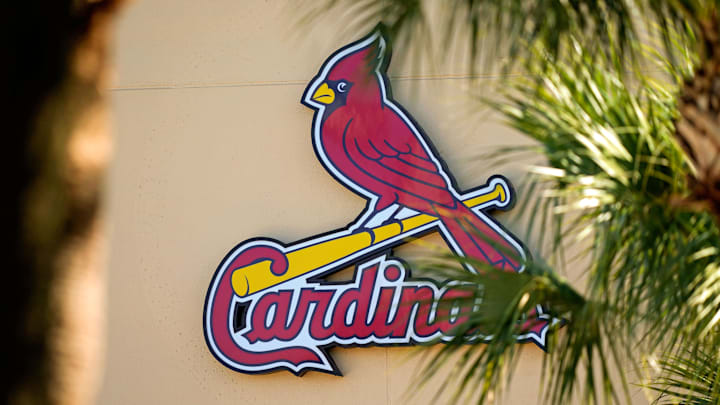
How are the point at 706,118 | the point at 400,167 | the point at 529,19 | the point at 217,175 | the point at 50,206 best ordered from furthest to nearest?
the point at 217,175
the point at 400,167
the point at 529,19
the point at 706,118
the point at 50,206

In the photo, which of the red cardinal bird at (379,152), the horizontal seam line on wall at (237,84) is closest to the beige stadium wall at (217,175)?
the horizontal seam line on wall at (237,84)

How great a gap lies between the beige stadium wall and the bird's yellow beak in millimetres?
195

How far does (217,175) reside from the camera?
23.0 feet

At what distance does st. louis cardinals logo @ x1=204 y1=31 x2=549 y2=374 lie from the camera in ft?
21.1

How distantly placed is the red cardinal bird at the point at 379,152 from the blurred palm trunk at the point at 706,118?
3.40m

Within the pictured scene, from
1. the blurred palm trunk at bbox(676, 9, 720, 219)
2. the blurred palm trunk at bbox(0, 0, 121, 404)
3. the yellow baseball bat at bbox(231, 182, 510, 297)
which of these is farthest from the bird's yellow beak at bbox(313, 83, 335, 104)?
the blurred palm trunk at bbox(0, 0, 121, 404)

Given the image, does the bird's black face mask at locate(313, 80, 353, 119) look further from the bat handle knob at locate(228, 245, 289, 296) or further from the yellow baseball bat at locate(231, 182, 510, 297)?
the bat handle knob at locate(228, 245, 289, 296)

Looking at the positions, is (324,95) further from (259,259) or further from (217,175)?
(259,259)

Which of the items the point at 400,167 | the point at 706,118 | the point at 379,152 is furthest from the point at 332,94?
the point at 706,118

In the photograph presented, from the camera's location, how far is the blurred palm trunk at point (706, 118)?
9.89 feet

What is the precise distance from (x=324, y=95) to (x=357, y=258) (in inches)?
47.9

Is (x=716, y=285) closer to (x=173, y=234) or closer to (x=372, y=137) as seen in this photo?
(x=372, y=137)

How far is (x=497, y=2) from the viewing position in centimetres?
311

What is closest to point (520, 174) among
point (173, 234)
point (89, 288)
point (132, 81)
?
point (173, 234)
